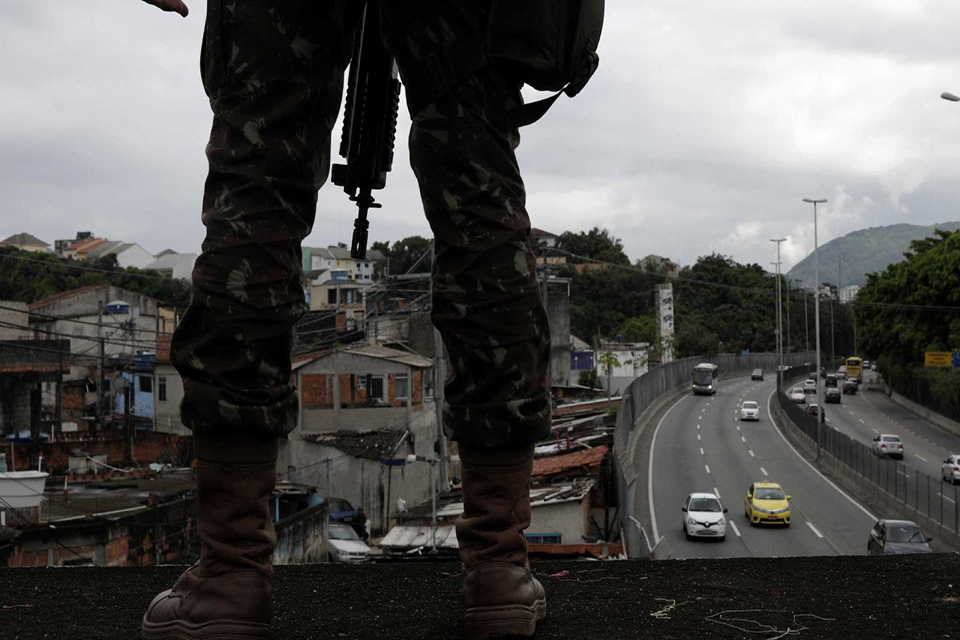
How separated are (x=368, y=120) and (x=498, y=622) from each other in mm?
1087

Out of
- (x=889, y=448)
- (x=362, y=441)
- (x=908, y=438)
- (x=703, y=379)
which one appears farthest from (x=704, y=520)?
(x=703, y=379)

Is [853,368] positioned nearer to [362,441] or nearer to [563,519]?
[362,441]

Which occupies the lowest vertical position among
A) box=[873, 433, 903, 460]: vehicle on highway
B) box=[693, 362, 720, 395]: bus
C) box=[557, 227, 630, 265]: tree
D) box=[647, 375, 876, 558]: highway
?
box=[647, 375, 876, 558]: highway

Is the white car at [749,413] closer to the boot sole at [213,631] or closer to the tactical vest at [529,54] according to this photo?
the tactical vest at [529,54]

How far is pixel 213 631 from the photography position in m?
1.76

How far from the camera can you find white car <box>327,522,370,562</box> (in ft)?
77.0

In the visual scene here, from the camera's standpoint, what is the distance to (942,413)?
52.0 meters

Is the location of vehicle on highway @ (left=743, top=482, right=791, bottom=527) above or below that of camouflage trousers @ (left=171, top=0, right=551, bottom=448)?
below

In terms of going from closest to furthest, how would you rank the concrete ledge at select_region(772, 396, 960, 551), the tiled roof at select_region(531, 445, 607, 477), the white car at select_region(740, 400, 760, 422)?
the concrete ledge at select_region(772, 396, 960, 551)
the tiled roof at select_region(531, 445, 607, 477)
the white car at select_region(740, 400, 760, 422)

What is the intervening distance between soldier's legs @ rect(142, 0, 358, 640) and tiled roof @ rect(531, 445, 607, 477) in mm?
27074

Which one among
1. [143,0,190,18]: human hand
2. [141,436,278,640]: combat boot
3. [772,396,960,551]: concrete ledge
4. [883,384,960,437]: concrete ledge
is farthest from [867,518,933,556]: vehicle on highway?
[883,384,960,437]: concrete ledge

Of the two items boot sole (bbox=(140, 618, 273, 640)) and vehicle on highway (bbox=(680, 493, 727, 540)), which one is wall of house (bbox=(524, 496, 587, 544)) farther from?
boot sole (bbox=(140, 618, 273, 640))

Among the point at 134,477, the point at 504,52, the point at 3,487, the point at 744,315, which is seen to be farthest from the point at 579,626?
→ the point at 744,315

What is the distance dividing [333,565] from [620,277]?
307 feet
